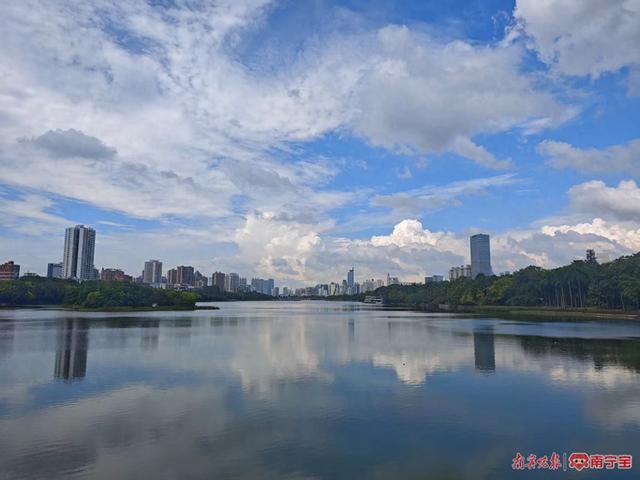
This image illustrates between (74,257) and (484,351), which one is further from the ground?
(74,257)

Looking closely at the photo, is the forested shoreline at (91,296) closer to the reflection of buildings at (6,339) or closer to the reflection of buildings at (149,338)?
the reflection of buildings at (6,339)

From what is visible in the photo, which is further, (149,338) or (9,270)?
(9,270)

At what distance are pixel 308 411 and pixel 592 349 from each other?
81.3ft

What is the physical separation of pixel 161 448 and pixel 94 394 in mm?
7837

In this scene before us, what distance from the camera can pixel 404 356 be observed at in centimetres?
2922

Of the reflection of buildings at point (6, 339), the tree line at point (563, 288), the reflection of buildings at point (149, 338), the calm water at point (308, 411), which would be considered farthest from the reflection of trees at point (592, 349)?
the reflection of buildings at point (6, 339)

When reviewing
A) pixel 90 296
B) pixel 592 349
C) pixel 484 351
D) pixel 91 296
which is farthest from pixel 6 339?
pixel 90 296

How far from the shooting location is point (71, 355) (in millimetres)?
28438

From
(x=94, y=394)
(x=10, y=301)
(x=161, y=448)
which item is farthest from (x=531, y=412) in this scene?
(x=10, y=301)

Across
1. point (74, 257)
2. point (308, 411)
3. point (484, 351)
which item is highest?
point (74, 257)

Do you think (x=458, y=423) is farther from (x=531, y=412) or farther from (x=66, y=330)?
(x=66, y=330)

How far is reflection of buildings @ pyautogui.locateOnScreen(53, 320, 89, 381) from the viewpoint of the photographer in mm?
22922

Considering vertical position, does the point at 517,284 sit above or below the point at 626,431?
above

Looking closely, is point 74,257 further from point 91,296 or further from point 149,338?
point 149,338
